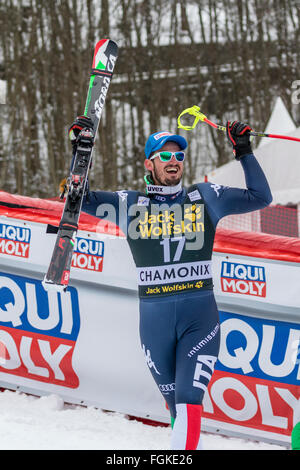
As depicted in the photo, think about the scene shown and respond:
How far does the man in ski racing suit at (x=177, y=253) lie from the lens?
3141 mm

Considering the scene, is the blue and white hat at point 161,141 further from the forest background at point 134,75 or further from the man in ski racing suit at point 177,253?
the forest background at point 134,75

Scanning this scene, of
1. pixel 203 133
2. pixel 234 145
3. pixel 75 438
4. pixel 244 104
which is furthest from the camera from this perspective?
pixel 203 133

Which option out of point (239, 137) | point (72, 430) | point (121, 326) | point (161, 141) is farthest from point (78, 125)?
point (72, 430)

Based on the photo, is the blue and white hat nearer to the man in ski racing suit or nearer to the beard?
the man in ski racing suit

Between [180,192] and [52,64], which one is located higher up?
[52,64]

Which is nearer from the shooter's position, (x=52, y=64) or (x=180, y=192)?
(x=180, y=192)

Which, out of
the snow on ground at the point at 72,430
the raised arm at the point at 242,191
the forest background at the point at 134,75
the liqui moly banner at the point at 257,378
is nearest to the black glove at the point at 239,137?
the raised arm at the point at 242,191

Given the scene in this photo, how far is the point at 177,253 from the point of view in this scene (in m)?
3.27

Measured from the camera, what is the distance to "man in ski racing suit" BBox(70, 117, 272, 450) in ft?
10.3

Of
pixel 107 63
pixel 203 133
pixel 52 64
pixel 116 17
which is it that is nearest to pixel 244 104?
pixel 203 133

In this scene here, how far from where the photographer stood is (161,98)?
20859 millimetres

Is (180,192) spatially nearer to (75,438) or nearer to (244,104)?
(75,438)

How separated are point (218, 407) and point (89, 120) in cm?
209

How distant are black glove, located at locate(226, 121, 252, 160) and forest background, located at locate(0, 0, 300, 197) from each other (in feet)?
51.5
